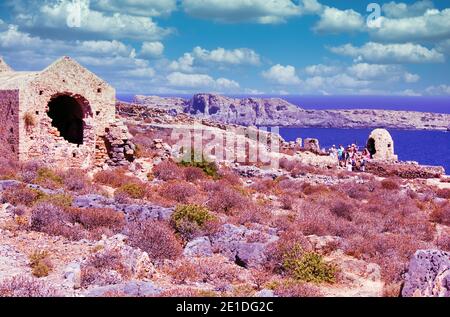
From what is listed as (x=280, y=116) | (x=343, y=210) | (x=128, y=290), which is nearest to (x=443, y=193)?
(x=343, y=210)

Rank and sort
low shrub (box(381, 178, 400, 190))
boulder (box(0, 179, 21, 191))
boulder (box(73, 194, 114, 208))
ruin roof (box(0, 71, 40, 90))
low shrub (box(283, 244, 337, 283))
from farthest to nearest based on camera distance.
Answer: low shrub (box(381, 178, 400, 190)) → ruin roof (box(0, 71, 40, 90)) → boulder (box(0, 179, 21, 191)) → boulder (box(73, 194, 114, 208)) → low shrub (box(283, 244, 337, 283))

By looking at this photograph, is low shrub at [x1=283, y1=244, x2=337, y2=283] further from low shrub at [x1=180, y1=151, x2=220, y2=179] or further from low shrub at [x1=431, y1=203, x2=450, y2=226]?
low shrub at [x1=180, y1=151, x2=220, y2=179]

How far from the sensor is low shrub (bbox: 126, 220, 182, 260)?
9852mm

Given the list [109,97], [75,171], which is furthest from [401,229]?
[109,97]

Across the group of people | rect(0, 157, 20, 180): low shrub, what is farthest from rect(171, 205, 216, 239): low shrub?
the group of people

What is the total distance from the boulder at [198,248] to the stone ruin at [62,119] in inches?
468

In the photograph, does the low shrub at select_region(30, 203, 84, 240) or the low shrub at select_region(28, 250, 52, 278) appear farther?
the low shrub at select_region(30, 203, 84, 240)

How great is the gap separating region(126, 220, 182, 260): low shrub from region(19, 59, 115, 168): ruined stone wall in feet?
37.5

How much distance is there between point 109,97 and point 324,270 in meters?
16.3

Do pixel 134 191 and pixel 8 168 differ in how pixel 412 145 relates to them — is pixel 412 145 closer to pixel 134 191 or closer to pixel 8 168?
pixel 134 191

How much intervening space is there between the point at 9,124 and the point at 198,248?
511 inches

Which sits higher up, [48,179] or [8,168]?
[8,168]

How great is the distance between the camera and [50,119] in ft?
68.2
